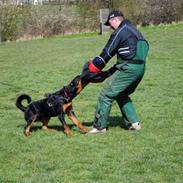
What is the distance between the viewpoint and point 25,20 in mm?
35500

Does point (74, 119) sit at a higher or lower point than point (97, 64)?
lower

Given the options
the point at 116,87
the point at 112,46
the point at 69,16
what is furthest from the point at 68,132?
the point at 69,16

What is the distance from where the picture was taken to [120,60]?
332 inches

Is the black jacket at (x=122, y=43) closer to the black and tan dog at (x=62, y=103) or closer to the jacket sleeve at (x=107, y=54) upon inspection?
the jacket sleeve at (x=107, y=54)

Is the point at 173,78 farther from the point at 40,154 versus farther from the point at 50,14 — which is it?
the point at 50,14

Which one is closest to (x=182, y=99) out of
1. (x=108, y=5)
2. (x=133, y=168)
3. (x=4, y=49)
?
(x=133, y=168)

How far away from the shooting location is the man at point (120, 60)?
8172mm

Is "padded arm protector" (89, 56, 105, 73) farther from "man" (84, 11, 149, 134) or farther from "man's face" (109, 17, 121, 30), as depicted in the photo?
"man's face" (109, 17, 121, 30)

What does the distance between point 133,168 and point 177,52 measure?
14.7m

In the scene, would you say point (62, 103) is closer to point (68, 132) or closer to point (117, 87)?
point (68, 132)

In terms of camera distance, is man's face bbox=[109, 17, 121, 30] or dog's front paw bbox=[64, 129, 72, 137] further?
dog's front paw bbox=[64, 129, 72, 137]

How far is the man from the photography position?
8.17 metres

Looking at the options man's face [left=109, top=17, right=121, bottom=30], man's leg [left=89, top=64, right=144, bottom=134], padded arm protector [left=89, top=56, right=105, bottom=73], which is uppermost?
man's face [left=109, top=17, right=121, bottom=30]

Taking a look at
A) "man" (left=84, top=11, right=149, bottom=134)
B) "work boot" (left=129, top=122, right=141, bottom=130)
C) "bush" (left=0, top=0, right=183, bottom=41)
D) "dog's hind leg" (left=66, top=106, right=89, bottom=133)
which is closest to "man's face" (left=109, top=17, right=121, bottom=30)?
"man" (left=84, top=11, right=149, bottom=134)
